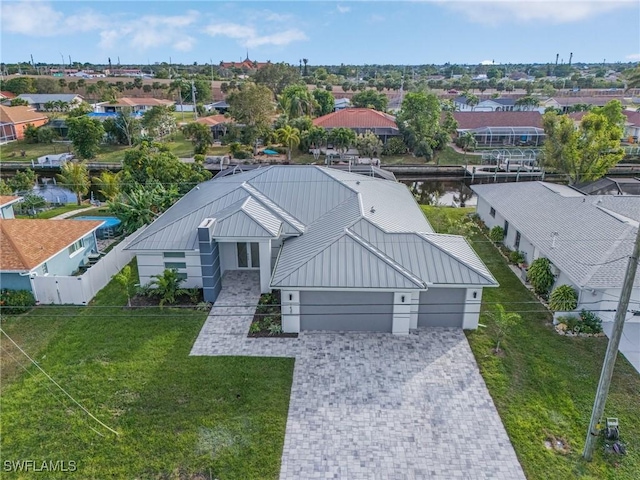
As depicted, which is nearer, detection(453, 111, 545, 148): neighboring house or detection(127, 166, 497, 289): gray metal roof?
detection(127, 166, 497, 289): gray metal roof

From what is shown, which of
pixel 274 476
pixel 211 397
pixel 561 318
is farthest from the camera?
pixel 561 318

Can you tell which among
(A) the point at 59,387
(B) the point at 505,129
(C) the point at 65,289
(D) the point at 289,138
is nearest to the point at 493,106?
(B) the point at 505,129

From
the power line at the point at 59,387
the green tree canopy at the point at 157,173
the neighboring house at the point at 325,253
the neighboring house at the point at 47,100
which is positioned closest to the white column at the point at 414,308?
the neighboring house at the point at 325,253

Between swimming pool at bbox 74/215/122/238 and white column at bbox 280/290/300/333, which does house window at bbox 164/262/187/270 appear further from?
swimming pool at bbox 74/215/122/238

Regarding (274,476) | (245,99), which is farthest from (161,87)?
(274,476)

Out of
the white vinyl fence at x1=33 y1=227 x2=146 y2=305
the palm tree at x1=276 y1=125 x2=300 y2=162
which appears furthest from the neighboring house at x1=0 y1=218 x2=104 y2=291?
the palm tree at x1=276 y1=125 x2=300 y2=162

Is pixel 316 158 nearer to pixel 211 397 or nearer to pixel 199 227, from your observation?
pixel 199 227
